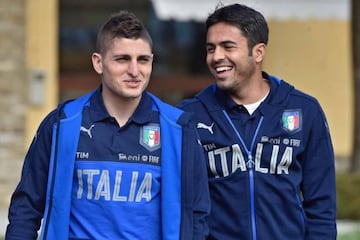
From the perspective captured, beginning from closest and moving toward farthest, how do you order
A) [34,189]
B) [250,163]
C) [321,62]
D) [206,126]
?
[34,189] < [250,163] < [206,126] < [321,62]

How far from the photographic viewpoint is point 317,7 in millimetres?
13438

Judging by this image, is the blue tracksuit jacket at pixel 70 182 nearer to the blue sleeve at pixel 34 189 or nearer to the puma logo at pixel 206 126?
the blue sleeve at pixel 34 189

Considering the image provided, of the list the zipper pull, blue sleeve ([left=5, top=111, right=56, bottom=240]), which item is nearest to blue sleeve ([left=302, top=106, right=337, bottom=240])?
the zipper pull


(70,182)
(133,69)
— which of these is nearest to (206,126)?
(133,69)

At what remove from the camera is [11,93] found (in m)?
13.3

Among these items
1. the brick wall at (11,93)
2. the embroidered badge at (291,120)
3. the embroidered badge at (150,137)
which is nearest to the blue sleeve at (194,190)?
the embroidered badge at (150,137)

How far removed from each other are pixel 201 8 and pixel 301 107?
876 cm

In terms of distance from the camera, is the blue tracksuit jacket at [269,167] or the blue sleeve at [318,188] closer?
the blue tracksuit jacket at [269,167]

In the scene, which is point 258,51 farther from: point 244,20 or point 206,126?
point 206,126

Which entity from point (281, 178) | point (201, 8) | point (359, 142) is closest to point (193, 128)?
point (281, 178)

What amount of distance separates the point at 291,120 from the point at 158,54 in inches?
365

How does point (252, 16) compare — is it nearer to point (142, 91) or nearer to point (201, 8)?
point (142, 91)

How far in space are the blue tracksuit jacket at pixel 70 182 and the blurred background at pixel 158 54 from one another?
8555mm

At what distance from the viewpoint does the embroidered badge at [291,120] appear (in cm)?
461
